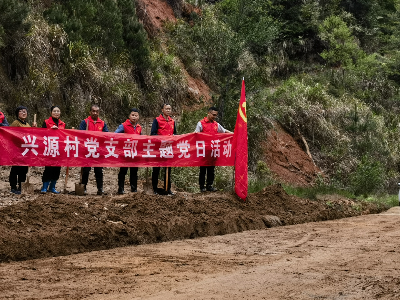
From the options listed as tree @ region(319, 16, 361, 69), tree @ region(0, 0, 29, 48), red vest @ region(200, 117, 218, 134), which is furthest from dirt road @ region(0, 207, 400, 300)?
tree @ region(319, 16, 361, 69)

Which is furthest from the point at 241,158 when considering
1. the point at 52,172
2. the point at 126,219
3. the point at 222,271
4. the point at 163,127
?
the point at 222,271

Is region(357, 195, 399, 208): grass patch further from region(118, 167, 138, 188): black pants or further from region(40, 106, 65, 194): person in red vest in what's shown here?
region(40, 106, 65, 194): person in red vest

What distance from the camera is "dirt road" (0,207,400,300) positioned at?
5.71m

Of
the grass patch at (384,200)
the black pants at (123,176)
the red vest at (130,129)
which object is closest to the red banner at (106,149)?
the black pants at (123,176)

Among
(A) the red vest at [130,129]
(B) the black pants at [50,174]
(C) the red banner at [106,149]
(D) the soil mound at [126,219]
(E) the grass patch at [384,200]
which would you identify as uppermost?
(A) the red vest at [130,129]

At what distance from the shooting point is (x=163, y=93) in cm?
2198

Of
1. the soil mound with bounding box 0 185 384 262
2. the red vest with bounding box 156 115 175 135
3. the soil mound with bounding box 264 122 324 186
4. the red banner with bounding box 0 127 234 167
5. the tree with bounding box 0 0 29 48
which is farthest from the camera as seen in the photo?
the soil mound with bounding box 264 122 324 186

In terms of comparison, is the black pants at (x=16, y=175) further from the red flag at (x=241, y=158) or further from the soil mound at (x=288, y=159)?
the soil mound at (x=288, y=159)

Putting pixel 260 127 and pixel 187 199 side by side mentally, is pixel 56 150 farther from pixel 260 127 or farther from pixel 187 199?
pixel 260 127

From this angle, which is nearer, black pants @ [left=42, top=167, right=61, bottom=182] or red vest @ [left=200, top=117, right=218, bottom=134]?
black pants @ [left=42, top=167, right=61, bottom=182]

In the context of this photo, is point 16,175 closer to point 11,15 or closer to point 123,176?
point 123,176

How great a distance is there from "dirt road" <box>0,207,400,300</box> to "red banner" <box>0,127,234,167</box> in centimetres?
331

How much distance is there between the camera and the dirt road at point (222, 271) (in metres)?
5.71

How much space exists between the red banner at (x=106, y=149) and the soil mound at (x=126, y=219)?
1.02m
